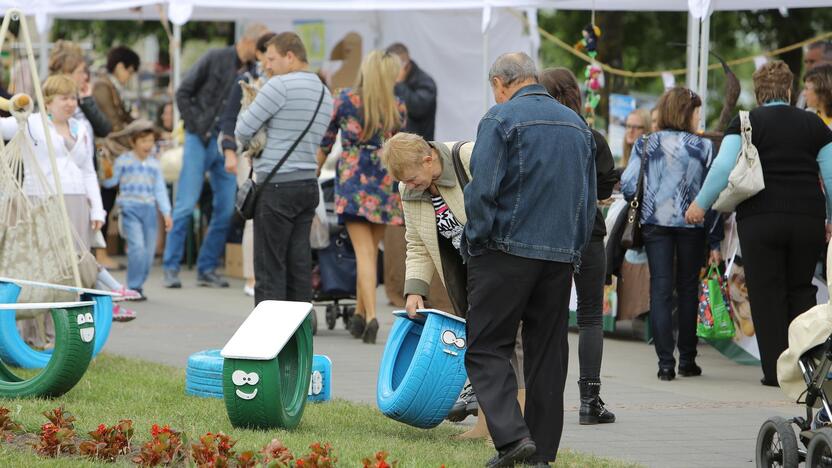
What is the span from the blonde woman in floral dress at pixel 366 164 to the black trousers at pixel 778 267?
9.16 feet

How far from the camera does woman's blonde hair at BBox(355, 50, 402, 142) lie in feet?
34.0

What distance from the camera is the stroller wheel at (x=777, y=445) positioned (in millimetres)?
5602

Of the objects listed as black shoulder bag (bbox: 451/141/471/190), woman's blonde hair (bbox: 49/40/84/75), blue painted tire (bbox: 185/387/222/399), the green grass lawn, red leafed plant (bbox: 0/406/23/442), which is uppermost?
woman's blonde hair (bbox: 49/40/84/75)

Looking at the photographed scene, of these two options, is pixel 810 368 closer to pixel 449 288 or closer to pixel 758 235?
pixel 449 288

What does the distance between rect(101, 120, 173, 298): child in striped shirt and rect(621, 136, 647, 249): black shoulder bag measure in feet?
16.5

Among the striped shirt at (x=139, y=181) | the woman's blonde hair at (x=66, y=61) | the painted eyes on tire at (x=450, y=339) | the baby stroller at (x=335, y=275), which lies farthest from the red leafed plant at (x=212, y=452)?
the striped shirt at (x=139, y=181)

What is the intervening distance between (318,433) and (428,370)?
66 cm

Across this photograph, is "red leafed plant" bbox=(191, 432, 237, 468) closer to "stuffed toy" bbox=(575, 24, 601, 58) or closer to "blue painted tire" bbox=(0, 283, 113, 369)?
"blue painted tire" bbox=(0, 283, 113, 369)

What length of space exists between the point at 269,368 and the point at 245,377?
4.7 inches

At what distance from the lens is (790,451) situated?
5.60 m

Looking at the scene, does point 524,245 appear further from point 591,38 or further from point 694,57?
point 591,38

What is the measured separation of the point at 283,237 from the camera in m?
9.28

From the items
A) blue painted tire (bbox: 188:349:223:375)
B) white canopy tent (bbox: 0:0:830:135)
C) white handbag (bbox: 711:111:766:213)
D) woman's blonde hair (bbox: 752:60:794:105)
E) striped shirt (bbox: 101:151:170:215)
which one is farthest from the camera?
striped shirt (bbox: 101:151:170:215)

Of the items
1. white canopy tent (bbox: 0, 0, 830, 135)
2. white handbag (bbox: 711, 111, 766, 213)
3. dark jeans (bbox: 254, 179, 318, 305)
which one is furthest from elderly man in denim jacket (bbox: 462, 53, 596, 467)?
white canopy tent (bbox: 0, 0, 830, 135)
